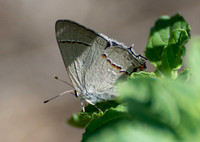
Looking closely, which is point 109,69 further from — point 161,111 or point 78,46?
point 161,111

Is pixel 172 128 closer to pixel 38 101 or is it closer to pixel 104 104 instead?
pixel 104 104

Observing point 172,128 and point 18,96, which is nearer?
point 172,128

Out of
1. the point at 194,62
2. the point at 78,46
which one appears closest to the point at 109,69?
the point at 78,46

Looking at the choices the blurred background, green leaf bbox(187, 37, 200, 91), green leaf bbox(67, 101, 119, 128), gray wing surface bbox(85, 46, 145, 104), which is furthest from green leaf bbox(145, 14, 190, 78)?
the blurred background

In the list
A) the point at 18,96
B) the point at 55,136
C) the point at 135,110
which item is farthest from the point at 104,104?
the point at 18,96

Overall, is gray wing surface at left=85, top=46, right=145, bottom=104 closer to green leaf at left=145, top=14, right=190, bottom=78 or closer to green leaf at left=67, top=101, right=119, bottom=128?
green leaf at left=67, top=101, right=119, bottom=128

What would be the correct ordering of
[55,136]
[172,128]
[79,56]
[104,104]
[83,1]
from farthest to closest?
[83,1] → [55,136] → [79,56] → [104,104] → [172,128]
